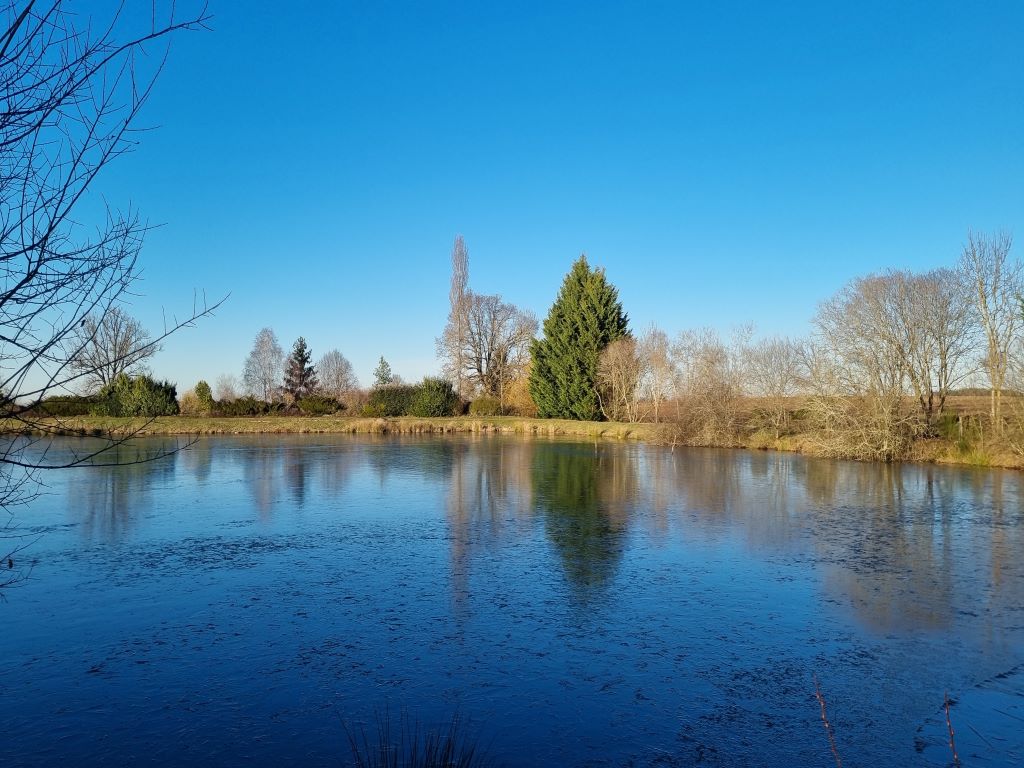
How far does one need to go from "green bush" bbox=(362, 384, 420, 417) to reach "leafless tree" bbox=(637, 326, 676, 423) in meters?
16.5

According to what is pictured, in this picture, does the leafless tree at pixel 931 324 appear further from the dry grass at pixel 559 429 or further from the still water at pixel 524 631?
the still water at pixel 524 631

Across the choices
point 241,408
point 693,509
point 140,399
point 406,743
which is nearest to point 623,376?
point 241,408

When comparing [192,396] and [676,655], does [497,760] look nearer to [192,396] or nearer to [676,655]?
[676,655]

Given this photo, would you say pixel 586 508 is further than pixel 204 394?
No

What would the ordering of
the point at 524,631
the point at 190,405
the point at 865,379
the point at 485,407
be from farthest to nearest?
1. the point at 485,407
2. the point at 190,405
3. the point at 865,379
4. the point at 524,631

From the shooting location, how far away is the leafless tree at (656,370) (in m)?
36.3

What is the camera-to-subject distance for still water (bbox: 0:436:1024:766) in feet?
16.5

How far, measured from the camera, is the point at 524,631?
706 cm

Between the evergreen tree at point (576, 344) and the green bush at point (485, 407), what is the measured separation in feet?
10.4

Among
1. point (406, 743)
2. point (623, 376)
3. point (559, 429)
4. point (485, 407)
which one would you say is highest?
point (623, 376)

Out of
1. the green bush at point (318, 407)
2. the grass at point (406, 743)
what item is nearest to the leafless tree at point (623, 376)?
the green bush at point (318, 407)

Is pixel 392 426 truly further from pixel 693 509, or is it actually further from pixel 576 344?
pixel 693 509

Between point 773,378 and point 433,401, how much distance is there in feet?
73.8

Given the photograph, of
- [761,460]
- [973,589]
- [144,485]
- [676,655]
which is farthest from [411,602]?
[761,460]
